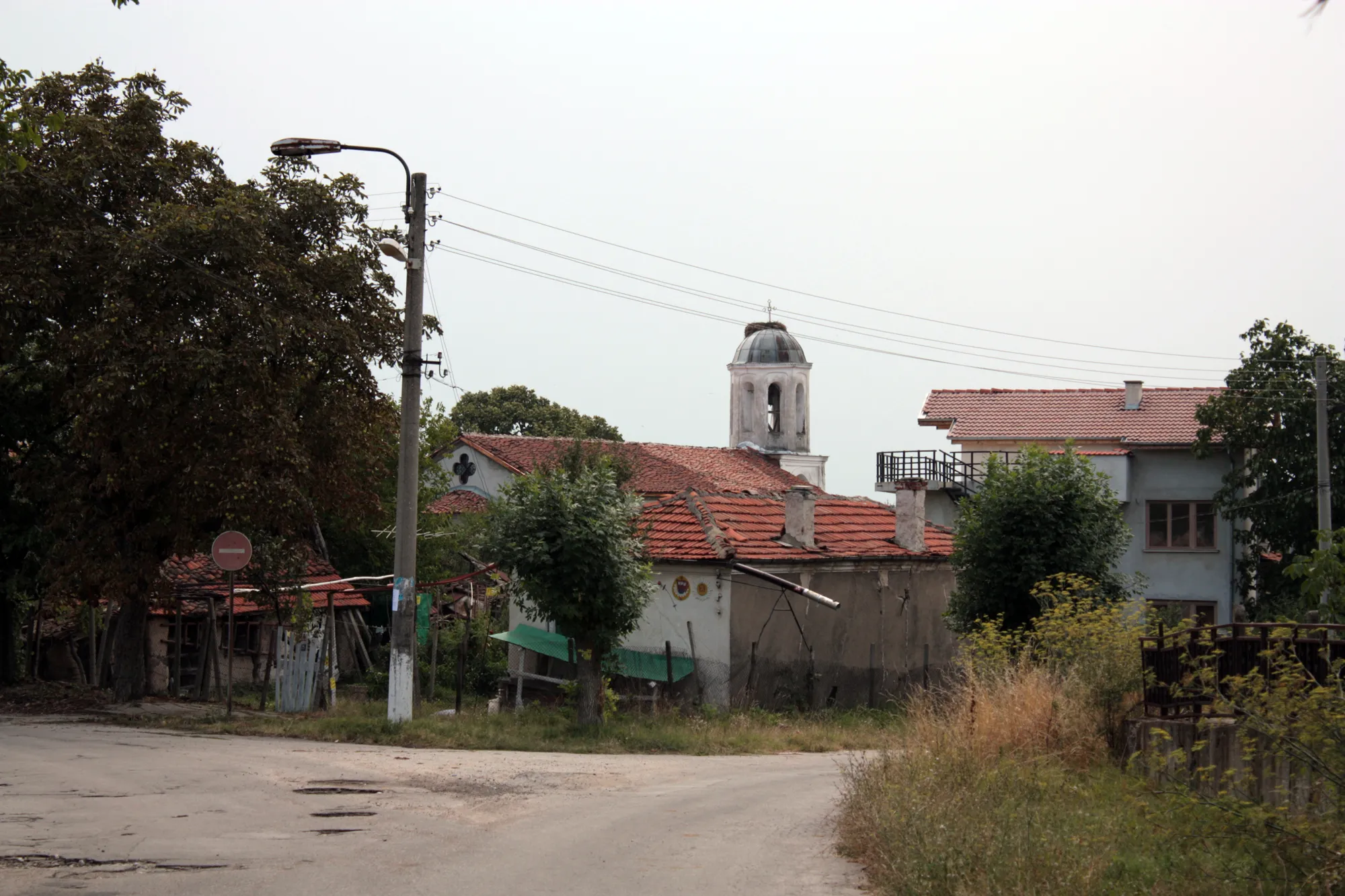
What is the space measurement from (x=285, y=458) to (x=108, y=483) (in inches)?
106

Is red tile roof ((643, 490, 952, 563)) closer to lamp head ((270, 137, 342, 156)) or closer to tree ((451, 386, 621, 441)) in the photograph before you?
lamp head ((270, 137, 342, 156))

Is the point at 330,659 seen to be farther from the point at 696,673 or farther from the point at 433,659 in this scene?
the point at 696,673

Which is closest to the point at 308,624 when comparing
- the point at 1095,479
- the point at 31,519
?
the point at 31,519

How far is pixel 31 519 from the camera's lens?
24.1m

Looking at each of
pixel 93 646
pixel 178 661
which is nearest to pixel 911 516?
pixel 178 661

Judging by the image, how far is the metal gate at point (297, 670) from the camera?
23.2m

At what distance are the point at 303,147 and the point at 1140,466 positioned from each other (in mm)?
32014

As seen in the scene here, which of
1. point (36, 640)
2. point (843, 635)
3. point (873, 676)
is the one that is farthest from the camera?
point (873, 676)

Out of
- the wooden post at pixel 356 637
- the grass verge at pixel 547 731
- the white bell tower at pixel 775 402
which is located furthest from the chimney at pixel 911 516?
the white bell tower at pixel 775 402

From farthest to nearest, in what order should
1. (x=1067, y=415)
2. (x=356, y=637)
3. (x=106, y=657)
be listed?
(x=1067, y=415), (x=356, y=637), (x=106, y=657)

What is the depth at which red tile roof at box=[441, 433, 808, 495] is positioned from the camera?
51.5m

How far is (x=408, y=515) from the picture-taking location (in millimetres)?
18844

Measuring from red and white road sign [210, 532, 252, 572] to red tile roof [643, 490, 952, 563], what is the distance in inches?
284

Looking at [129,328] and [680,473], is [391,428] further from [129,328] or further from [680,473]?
[680,473]
